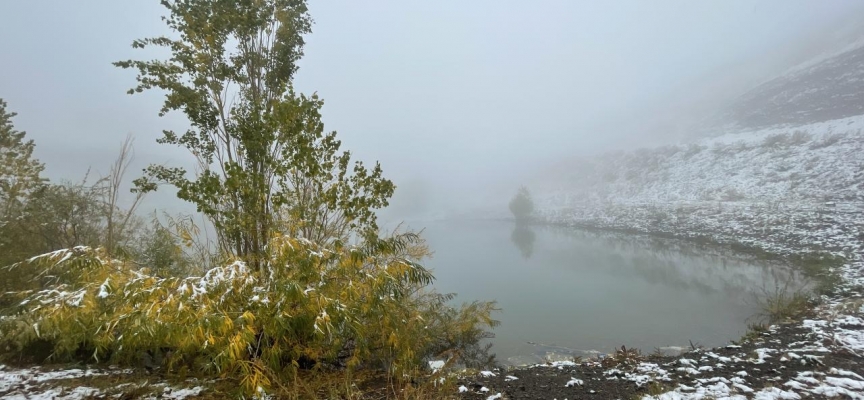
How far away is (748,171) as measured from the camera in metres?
44.0

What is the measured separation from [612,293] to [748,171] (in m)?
40.3

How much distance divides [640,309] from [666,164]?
62424 mm

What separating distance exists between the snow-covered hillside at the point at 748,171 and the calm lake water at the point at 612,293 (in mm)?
14490

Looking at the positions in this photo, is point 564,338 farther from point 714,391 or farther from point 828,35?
point 828,35

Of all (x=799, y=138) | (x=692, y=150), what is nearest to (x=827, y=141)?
(x=799, y=138)

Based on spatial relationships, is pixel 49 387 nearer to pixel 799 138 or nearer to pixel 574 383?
pixel 574 383

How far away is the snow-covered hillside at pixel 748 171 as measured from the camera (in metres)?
31.8

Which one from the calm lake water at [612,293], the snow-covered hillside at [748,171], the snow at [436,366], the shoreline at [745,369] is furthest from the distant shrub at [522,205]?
the snow at [436,366]

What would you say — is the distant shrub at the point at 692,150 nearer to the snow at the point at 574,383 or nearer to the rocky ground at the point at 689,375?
the rocky ground at the point at 689,375

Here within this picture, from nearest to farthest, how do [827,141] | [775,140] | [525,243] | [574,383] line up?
[574,383] < [525,243] < [827,141] < [775,140]

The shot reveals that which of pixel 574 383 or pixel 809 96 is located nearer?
pixel 574 383

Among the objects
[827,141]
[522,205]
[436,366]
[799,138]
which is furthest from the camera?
[522,205]

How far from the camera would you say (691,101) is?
132875 millimetres

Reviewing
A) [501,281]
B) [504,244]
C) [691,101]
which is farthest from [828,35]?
[501,281]
